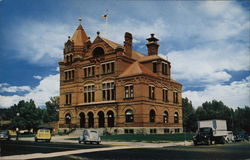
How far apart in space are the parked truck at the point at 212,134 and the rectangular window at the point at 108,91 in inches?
624

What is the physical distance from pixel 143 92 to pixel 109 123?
844 centimetres

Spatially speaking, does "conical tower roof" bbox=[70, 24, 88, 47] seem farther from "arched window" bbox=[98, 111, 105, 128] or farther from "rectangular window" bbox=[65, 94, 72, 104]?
"arched window" bbox=[98, 111, 105, 128]

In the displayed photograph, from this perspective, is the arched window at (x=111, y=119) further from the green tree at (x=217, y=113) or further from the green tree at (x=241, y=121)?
the green tree at (x=217, y=113)

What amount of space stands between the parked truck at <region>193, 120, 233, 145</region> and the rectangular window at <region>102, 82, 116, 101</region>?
15846 mm

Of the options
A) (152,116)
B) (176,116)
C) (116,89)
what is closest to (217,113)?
(176,116)

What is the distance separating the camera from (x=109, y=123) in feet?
152

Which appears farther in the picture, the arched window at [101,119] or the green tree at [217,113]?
the green tree at [217,113]

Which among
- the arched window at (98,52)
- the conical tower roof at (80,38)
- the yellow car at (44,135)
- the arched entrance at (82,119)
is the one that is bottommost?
the yellow car at (44,135)

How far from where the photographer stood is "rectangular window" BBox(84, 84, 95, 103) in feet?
162

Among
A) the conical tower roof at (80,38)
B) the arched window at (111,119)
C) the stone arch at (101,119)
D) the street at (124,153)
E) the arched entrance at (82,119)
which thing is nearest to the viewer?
the street at (124,153)

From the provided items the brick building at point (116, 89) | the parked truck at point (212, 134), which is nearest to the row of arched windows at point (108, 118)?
the brick building at point (116, 89)

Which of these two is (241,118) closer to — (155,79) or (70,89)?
(155,79)

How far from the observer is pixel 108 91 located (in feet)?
155

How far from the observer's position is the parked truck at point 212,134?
29.9m
